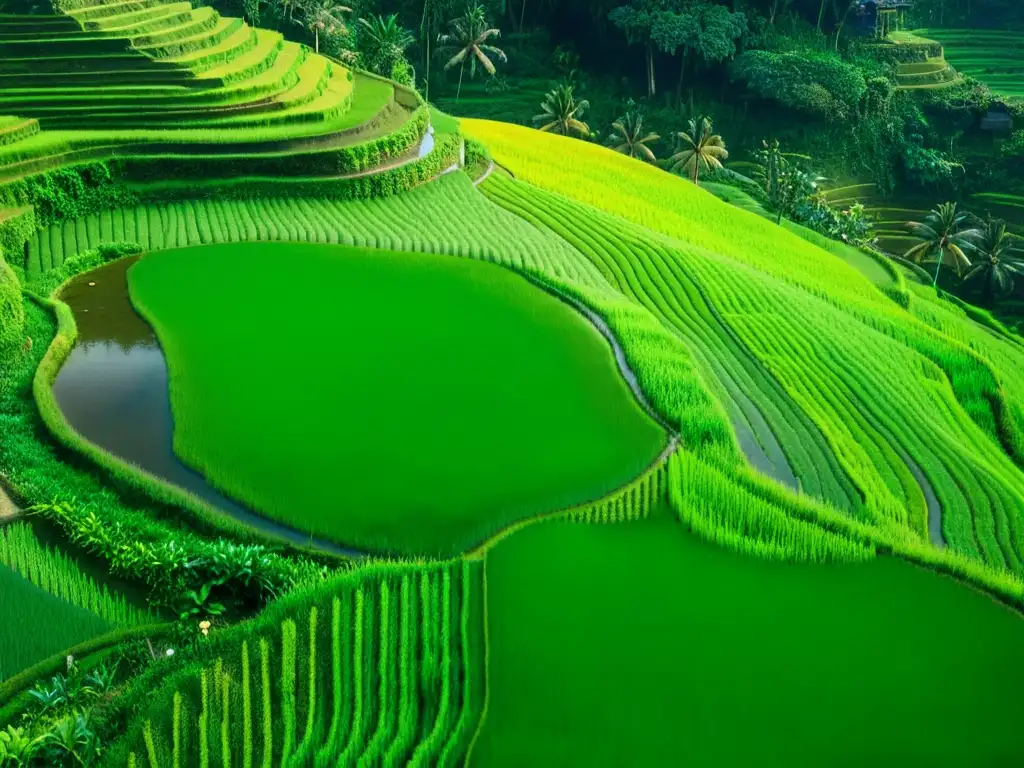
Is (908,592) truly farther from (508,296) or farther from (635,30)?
(635,30)

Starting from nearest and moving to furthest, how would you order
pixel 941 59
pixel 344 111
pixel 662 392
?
1. pixel 662 392
2. pixel 344 111
3. pixel 941 59

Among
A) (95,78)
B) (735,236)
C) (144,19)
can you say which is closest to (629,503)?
(735,236)

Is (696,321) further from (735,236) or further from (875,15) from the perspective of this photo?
(875,15)

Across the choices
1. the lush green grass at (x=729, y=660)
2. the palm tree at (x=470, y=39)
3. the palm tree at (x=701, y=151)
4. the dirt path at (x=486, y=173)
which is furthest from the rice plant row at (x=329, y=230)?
the palm tree at (x=470, y=39)

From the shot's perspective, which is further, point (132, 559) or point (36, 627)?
point (132, 559)

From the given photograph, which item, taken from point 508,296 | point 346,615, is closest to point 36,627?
point 346,615

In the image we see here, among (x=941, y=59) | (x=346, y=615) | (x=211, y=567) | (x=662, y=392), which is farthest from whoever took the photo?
(x=941, y=59)

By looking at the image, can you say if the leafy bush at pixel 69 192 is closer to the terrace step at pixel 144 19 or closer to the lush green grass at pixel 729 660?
the terrace step at pixel 144 19
